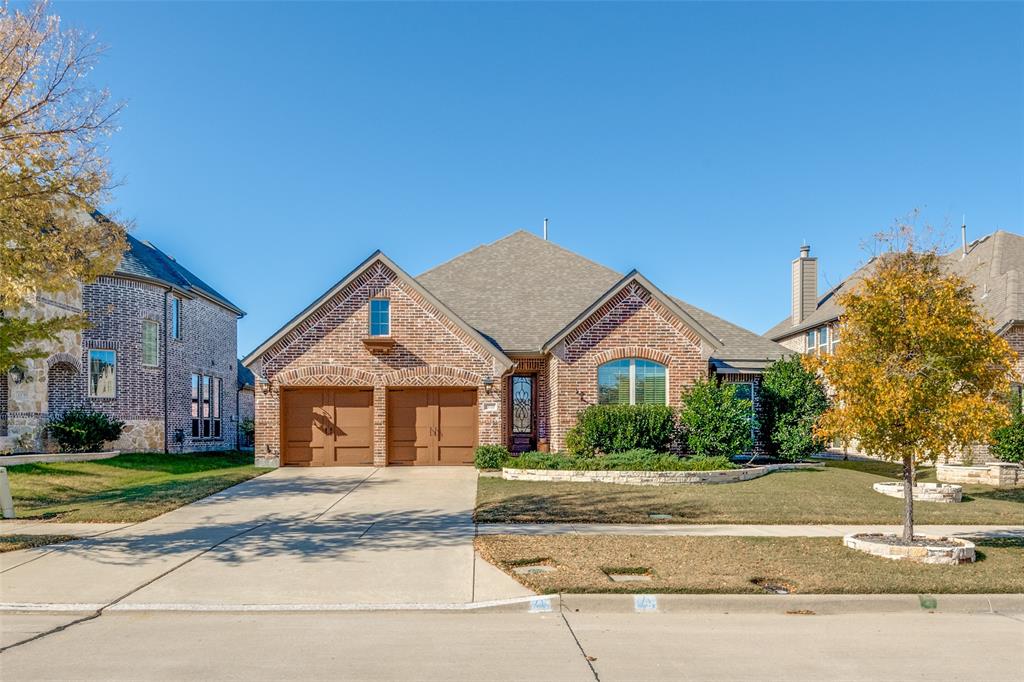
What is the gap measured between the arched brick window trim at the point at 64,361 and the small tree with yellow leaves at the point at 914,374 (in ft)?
74.6

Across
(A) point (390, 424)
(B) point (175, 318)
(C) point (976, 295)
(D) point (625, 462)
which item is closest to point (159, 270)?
(B) point (175, 318)

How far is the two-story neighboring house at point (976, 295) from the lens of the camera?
→ 23.2 m

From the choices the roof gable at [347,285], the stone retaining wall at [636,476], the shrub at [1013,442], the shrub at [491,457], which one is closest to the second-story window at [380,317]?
the roof gable at [347,285]

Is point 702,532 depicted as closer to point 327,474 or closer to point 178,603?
point 178,603

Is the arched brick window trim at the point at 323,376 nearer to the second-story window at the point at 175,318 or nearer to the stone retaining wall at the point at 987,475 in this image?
the second-story window at the point at 175,318

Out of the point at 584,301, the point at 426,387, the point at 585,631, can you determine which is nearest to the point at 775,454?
the point at 584,301

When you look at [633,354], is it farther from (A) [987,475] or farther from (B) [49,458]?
(B) [49,458]

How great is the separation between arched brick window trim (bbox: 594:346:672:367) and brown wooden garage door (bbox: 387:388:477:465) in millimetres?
3827

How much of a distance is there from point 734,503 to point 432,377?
9533mm

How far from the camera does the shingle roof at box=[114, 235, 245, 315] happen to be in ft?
82.9

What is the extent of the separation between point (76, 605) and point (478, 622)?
423 centimetres

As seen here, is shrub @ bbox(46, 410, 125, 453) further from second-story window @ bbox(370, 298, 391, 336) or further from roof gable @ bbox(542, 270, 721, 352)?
roof gable @ bbox(542, 270, 721, 352)

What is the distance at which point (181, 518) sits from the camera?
12.4 m

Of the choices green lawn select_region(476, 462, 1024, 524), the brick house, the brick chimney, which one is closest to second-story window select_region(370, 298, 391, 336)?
the brick house
